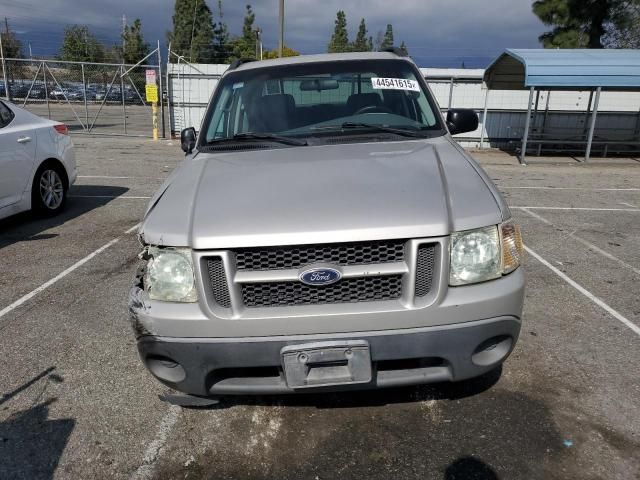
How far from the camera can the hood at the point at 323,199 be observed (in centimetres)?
213

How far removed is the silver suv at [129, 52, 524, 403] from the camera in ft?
7.03

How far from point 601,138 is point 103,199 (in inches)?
630

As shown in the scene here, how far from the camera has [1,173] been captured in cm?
562

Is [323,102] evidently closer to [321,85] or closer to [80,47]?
[321,85]

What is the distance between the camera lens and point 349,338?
7.04 ft

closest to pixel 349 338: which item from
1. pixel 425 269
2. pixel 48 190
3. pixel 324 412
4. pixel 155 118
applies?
pixel 425 269

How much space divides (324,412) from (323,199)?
1.21 meters

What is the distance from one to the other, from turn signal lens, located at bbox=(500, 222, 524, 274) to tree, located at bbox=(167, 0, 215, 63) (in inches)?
2283

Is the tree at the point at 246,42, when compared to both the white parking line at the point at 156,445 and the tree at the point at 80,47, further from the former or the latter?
the white parking line at the point at 156,445

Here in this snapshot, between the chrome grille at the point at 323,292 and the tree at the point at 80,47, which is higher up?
the tree at the point at 80,47

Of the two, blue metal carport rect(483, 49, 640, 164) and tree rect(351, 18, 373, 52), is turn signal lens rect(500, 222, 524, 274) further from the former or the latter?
tree rect(351, 18, 373, 52)

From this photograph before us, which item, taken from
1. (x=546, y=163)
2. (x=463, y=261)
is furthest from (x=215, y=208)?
(x=546, y=163)

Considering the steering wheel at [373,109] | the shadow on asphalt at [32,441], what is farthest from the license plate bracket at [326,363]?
the steering wheel at [373,109]

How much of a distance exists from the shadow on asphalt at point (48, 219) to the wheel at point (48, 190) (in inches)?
6.5
